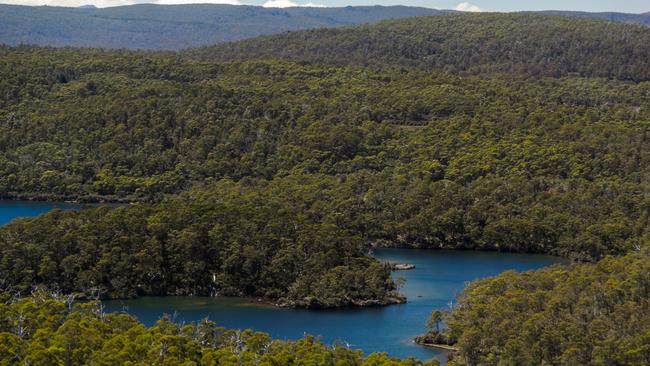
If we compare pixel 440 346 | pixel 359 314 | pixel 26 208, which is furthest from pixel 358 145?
pixel 440 346

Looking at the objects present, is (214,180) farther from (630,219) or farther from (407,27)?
(407,27)

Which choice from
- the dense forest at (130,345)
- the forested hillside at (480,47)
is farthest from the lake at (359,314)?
the forested hillside at (480,47)

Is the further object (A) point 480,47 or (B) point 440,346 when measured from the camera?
(A) point 480,47

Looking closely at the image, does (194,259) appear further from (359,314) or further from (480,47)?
(480,47)

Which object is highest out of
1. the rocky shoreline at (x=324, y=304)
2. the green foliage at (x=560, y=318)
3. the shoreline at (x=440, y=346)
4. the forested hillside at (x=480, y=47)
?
the green foliage at (x=560, y=318)

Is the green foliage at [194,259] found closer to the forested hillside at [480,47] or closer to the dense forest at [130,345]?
the dense forest at [130,345]

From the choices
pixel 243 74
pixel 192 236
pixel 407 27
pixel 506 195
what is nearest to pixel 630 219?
pixel 506 195
